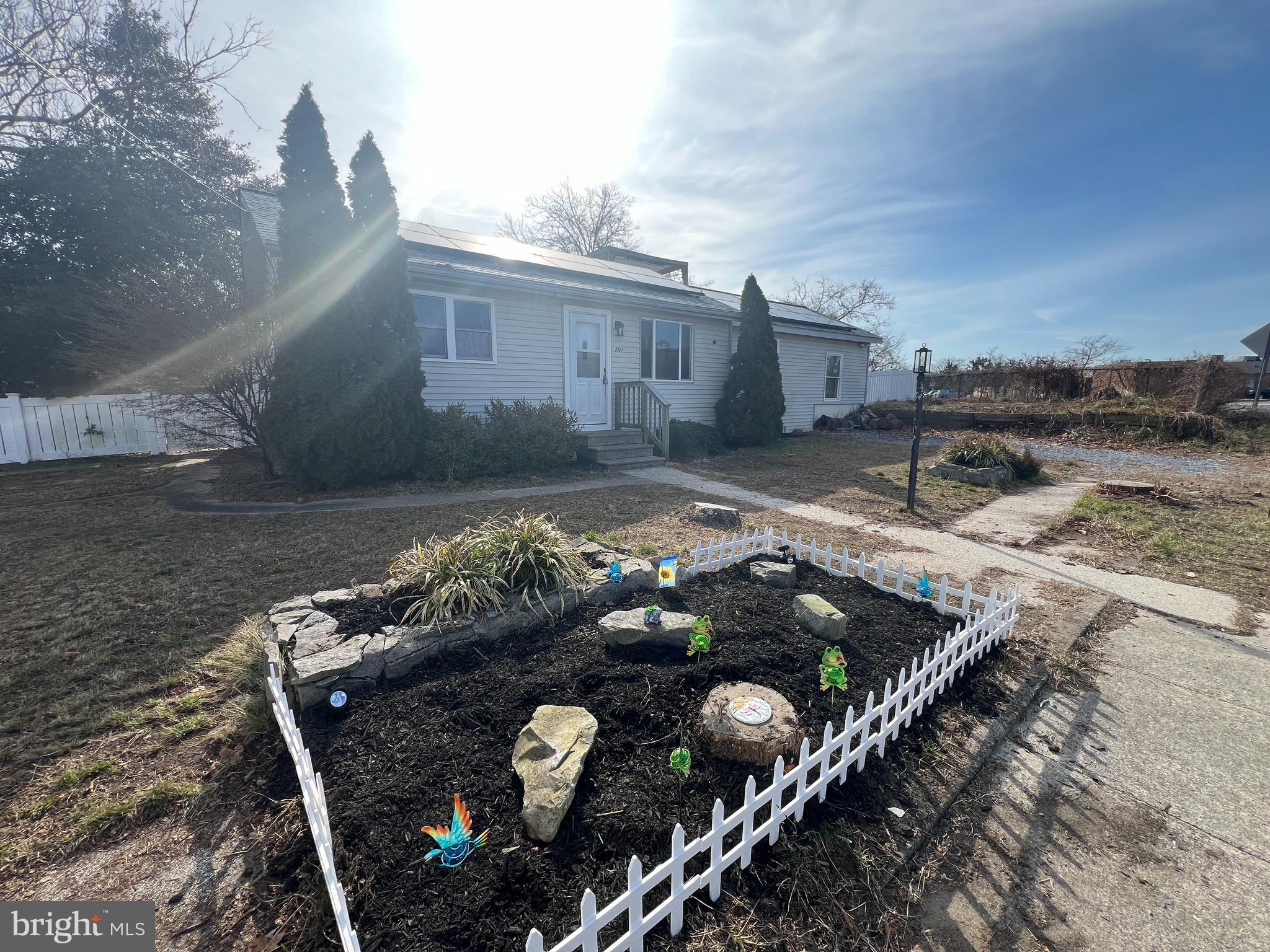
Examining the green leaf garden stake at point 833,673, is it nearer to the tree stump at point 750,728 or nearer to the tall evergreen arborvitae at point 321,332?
the tree stump at point 750,728

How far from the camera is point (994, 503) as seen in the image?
290 inches

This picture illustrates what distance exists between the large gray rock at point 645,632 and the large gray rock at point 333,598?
1.64 metres

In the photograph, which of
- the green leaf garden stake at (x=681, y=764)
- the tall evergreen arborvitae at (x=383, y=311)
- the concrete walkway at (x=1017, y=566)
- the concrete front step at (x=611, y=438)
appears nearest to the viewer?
the green leaf garden stake at (x=681, y=764)

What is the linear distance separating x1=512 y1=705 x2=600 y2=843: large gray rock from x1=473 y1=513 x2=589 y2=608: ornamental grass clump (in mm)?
1069

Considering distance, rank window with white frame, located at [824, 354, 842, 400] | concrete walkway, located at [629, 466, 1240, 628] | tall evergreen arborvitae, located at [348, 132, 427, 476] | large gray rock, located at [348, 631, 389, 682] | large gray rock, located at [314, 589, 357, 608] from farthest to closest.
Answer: window with white frame, located at [824, 354, 842, 400] < tall evergreen arborvitae, located at [348, 132, 427, 476] < concrete walkway, located at [629, 466, 1240, 628] < large gray rock, located at [314, 589, 357, 608] < large gray rock, located at [348, 631, 389, 682]

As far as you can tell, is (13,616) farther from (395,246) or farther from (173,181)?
(173,181)

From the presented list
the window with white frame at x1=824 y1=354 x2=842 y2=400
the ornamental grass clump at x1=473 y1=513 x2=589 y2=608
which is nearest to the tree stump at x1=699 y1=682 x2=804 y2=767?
the ornamental grass clump at x1=473 y1=513 x2=589 y2=608

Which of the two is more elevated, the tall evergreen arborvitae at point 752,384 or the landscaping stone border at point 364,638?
the tall evergreen arborvitae at point 752,384

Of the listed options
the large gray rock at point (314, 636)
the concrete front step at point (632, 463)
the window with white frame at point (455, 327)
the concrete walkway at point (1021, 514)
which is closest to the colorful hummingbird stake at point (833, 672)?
the large gray rock at point (314, 636)

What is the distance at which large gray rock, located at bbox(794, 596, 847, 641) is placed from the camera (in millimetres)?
2908

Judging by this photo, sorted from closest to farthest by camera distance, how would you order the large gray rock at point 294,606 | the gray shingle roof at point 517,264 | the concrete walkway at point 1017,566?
the large gray rock at point 294,606 → the concrete walkway at point 1017,566 → the gray shingle roof at point 517,264

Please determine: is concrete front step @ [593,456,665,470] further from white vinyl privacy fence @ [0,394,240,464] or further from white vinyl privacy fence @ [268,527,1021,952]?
white vinyl privacy fence @ [0,394,240,464]

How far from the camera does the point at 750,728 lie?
2053mm

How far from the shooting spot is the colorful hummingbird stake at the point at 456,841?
1.58 meters
